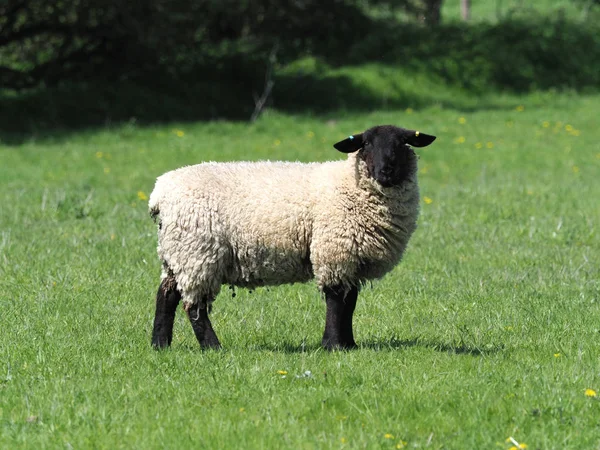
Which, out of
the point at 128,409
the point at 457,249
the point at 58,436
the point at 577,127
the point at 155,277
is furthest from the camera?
the point at 577,127

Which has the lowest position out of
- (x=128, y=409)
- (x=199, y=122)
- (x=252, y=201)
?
(x=199, y=122)

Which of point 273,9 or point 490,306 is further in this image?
point 273,9

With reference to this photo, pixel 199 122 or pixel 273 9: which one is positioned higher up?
pixel 273 9

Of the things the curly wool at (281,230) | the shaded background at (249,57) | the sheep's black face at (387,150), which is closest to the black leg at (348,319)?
the curly wool at (281,230)

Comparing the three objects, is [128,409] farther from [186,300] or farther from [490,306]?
[490,306]

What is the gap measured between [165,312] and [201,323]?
0.26m

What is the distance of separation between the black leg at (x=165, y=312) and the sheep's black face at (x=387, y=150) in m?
1.50

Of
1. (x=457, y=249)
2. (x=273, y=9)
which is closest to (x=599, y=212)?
(x=457, y=249)

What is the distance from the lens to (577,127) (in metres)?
20.2

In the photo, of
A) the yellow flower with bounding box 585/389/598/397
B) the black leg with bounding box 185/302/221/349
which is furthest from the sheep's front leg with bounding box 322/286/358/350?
the yellow flower with bounding box 585/389/598/397

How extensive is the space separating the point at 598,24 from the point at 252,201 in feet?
79.0

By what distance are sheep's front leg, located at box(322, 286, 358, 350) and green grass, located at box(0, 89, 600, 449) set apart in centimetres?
18

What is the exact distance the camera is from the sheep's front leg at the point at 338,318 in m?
6.48

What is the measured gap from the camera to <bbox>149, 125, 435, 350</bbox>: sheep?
6531 mm
